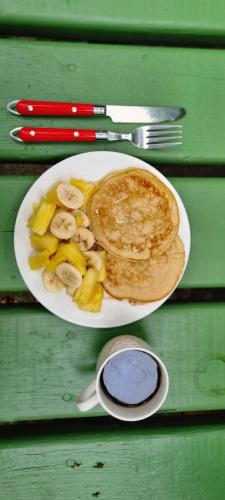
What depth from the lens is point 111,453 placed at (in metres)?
1.03

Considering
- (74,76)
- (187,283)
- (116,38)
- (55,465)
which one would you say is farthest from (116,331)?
(116,38)

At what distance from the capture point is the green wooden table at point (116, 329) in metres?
0.99

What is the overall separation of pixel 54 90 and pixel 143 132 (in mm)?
199

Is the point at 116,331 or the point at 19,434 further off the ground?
the point at 116,331

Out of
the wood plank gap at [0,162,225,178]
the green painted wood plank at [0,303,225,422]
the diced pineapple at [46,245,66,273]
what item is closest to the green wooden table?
the green painted wood plank at [0,303,225,422]

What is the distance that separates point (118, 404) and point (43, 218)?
0.37m

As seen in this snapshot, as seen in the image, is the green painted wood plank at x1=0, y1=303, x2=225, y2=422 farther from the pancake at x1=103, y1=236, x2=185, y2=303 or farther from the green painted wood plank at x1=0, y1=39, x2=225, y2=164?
the green painted wood plank at x1=0, y1=39, x2=225, y2=164

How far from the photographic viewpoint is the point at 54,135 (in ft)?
3.18

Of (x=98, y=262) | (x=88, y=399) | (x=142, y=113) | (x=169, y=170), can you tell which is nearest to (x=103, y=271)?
(x=98, y=262)

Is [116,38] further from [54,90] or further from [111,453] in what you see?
[111,453]

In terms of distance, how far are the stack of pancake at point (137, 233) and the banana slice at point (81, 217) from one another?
0.02 metres

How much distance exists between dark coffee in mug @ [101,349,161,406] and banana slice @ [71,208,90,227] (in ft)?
0.84

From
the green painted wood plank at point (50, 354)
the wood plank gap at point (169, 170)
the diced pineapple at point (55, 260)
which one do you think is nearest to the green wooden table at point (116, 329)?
the green painted wood plank at point (50, 354)

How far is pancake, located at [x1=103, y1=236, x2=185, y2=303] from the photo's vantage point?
3.18 feet
